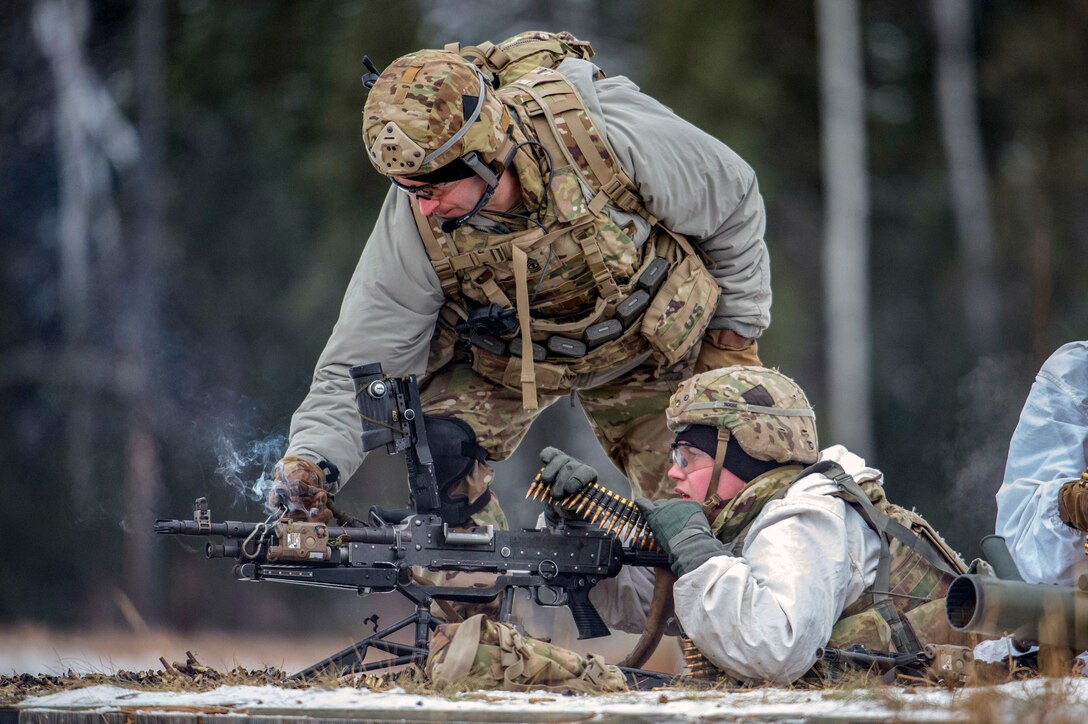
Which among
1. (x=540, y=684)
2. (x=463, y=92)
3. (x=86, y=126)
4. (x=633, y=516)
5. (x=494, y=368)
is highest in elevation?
(x=86, y=126)

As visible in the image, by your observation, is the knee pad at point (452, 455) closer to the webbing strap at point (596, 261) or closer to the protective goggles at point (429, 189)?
the webbing strap at point (596, 261)

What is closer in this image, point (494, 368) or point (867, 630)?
point (867, 630)

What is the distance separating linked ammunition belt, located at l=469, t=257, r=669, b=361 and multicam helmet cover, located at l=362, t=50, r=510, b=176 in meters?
0.81

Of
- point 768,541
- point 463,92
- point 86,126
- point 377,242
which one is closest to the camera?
point 768,541

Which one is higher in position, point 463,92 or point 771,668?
point 463,92

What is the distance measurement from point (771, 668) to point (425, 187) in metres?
2.01

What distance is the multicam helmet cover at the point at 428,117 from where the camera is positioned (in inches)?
192

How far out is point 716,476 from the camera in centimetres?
475

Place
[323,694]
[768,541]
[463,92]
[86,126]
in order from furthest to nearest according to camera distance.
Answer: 1. [86,126]
2. [463,92]
3. [768,541]
4. [323,694]

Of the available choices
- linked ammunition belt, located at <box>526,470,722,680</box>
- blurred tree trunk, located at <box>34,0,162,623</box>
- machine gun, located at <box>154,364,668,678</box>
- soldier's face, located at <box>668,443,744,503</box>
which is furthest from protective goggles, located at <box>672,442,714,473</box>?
blurred tree trunk, located at <box>34,0,162,623</box>

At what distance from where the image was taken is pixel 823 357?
16.9m

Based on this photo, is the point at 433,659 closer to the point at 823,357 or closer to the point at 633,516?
the point at 633,516

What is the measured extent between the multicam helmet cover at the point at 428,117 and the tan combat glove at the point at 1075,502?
218 cm

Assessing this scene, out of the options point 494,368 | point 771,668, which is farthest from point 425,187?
point 771,668
